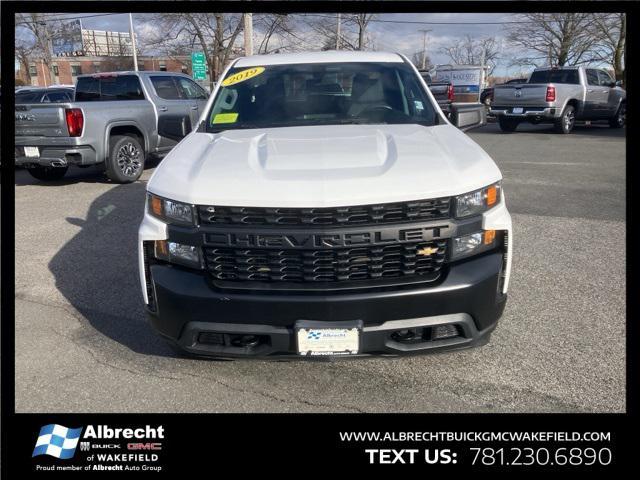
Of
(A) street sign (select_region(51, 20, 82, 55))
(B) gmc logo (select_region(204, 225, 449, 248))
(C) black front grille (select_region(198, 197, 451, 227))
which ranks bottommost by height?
(B) gmc logo (select_region(204, 225, 449, 248))

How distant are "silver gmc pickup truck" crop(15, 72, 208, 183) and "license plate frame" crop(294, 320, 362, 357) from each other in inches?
218

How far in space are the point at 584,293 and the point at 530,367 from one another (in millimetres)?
1362

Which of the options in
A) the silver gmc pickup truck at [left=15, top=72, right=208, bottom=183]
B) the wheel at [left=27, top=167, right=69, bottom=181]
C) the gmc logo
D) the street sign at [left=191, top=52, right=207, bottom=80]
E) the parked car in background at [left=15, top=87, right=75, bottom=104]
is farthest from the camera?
the street sign at [left=191, top=52, right=207, bottom=80]

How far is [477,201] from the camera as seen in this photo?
2.70 meters

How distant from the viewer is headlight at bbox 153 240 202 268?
8.70 feet

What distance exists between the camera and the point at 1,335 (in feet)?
11.9

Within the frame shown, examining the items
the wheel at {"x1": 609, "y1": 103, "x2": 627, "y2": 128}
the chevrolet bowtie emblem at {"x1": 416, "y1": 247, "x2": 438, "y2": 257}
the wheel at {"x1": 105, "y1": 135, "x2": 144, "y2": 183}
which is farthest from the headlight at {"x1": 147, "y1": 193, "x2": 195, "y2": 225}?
the wheel at {"x1": 609, "y1": 103, "x2": 627, "y2": 128}

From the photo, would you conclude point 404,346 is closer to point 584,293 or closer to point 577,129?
point 584,293

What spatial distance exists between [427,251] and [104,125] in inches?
302

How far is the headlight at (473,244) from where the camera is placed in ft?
8.66

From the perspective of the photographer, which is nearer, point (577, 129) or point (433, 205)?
point (433, 205)

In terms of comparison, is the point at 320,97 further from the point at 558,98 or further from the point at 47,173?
the point at 558,98

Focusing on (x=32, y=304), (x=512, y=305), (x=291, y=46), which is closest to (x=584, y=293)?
(x=512, y=305)

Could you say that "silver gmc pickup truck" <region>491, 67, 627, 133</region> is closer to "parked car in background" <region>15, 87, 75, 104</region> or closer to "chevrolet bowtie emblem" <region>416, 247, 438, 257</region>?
"parked car in background" <region>15, 87, 75, 104</region>
